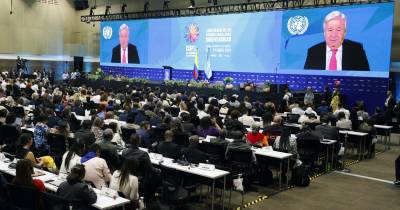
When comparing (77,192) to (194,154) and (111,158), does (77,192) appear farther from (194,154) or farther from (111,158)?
(194,154)

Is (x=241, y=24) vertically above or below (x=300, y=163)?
above

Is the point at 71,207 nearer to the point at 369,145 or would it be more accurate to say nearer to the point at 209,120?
the point at 209,120

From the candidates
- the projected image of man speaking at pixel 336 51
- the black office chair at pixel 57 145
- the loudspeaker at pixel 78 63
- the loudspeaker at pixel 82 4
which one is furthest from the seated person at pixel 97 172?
the loudspeaker at pixel 78 63

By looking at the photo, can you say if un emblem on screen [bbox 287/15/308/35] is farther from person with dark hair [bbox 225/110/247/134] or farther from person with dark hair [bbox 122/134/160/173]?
person with dark hair [bbox 122/134/160/173]

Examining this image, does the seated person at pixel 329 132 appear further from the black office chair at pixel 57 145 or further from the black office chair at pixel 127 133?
the black office chair at pixel 57 145

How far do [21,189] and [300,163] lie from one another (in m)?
5.40

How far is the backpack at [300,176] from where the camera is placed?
A: 8.24 metres

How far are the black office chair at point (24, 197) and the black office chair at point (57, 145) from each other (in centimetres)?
283

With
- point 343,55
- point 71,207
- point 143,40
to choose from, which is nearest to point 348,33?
point 343,55

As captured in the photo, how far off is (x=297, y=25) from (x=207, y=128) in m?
11.8

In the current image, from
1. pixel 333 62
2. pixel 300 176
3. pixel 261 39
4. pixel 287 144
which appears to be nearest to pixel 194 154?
pixel 287 144

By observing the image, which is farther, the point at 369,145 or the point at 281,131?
the point at 369,145

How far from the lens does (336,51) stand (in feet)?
59.2

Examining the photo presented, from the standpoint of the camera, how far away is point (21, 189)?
4.55 meters
